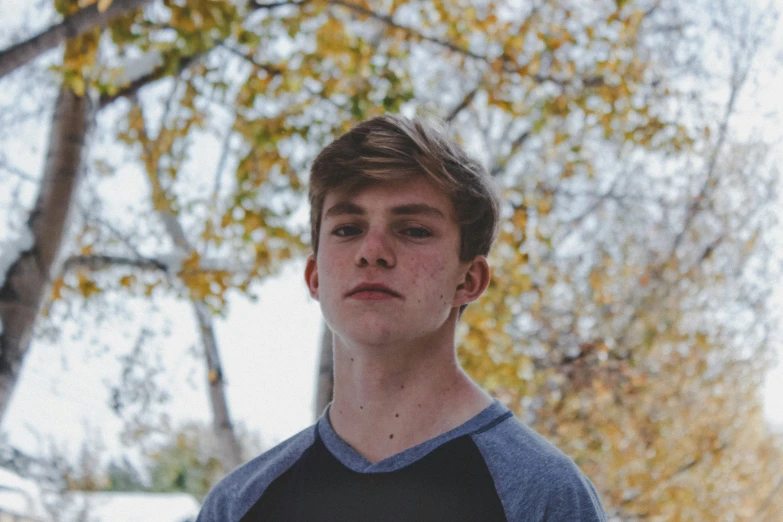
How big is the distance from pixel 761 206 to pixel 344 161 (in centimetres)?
795

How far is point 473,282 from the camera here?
61.2 inches

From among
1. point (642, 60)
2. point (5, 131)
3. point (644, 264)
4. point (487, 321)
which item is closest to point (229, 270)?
point (487, 321)

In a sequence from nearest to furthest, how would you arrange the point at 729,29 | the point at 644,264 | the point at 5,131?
1. the point at 5,131
2. the point at 729,29
3. the point at 644,264

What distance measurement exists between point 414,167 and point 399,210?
0.28 feet

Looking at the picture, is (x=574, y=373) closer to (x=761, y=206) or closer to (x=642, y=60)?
(x=642, y=60)

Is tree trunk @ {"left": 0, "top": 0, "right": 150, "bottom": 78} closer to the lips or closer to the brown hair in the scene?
the brown hair

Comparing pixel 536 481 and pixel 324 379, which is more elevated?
pixel 324 379

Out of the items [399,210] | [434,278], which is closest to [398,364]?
[434,278]

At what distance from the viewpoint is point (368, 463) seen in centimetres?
139

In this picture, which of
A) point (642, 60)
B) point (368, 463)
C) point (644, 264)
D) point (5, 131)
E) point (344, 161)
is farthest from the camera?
point (644, 264)

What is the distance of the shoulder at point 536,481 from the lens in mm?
1199

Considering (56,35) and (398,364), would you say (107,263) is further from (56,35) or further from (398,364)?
(398,364)

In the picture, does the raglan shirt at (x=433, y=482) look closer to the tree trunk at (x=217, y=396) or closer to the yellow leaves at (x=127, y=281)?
the yellow leaves at (x=127, y=281)

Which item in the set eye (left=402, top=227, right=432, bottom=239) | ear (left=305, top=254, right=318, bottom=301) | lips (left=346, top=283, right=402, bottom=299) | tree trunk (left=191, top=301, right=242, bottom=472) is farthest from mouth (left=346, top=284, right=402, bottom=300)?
tree trunk (left=191, top=301, right=242, bottom=472)
